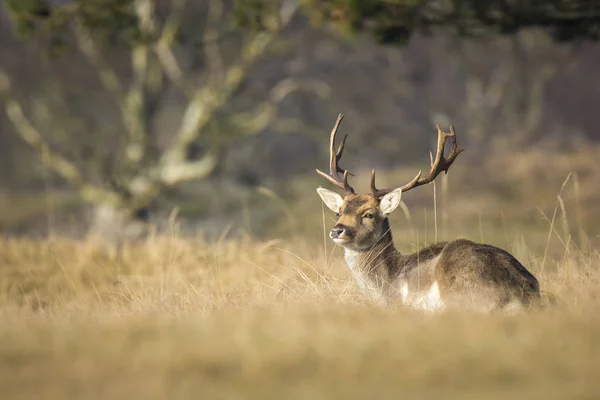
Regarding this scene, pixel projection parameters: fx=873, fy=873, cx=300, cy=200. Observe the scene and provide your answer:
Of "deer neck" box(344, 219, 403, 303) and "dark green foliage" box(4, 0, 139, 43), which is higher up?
"dark green foliage" box(4, 0, 139, 43)

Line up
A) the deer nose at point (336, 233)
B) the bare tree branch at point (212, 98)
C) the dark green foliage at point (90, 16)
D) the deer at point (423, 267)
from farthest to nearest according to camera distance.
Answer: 1. the bare tree branch at point (212, 98)
2. the dark green foliage at point (90, 16)
3. the deer nose at point (336, 233)
4. the deer at point (423, 267)

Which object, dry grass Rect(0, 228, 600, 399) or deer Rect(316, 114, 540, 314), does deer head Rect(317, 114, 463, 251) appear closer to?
deer Rect(316, 114, 540, 314)

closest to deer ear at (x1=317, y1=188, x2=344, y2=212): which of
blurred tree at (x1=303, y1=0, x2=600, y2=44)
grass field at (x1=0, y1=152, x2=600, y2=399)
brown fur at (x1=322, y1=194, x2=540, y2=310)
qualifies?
brown fur at (x1=322, y1=194, x2=540, y2=310)

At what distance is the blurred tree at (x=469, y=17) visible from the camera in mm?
9961

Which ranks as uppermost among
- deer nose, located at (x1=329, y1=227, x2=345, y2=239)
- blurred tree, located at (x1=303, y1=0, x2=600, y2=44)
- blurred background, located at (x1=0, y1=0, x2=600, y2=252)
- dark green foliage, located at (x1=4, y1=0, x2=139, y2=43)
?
blurred tree, located at (x1=303, y1=0, x2=600, y2=44)

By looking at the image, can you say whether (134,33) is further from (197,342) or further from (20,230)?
(20,230)

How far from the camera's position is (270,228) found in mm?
21453

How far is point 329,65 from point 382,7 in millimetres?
30198

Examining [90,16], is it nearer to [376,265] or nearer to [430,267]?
[376,265]

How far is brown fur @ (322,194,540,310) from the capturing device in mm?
5691

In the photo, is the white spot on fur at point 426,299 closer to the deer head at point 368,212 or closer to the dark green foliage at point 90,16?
the deer head at point 368,212

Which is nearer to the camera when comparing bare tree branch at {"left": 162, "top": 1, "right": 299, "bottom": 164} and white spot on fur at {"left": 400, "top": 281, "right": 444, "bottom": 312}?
white spot on fur at {"left": 400, "top": 281, "right": 444, "bottom": 312}

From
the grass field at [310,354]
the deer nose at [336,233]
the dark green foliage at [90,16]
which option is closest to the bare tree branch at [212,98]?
the dark green foliage at [90,16]

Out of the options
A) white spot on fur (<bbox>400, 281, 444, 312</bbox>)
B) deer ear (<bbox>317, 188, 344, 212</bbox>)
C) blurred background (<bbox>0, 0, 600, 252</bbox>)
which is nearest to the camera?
white spot on fur (<bbox>400, 281, 444, 312</bbox>)
